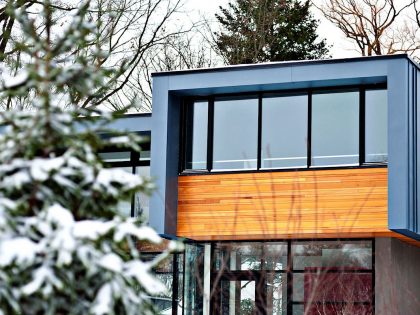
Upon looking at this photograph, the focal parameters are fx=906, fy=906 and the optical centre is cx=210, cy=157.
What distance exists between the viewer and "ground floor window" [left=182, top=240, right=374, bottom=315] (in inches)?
634

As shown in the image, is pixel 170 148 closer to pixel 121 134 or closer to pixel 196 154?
pixel 196 154

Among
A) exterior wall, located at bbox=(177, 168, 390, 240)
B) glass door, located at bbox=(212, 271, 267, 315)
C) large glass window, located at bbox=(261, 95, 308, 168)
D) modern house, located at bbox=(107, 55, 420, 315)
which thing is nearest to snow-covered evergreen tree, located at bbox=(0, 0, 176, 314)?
exterior wall, located at bbox=(177, 168, 390, 240)

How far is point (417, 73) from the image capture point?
1566 centimetres

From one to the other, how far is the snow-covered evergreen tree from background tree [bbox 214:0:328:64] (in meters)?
25.6

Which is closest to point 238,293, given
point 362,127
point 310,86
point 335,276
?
point 335,276

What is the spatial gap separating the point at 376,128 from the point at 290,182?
171 cm

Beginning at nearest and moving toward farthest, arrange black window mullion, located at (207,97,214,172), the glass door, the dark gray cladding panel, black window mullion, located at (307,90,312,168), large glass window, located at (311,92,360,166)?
the dark gray cladding panel → large glass window, located at (311,92,360,166) → black window mullion, located at (307,90,312,168) → black window mullion, located at (207,97,214,172) → the glass door

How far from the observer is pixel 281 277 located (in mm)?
16672

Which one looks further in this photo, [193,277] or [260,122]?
[193,277]

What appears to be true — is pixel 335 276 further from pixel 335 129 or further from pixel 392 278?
pixel 335 129

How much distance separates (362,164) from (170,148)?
3414 millimetres

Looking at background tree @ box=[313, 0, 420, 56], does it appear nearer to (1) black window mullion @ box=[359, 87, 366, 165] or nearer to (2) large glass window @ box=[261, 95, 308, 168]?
(2) large glass window @ box=[261, 95, 308, 168]

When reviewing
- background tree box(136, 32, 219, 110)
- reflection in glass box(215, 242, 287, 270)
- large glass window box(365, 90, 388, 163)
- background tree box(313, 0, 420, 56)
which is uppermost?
background tree box(313, 0, 420, 56)

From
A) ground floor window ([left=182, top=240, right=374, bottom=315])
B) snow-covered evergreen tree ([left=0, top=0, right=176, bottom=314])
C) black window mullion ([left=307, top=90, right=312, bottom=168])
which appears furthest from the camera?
ground floor window ([left=182, top=240, right=374, bottom=315])
